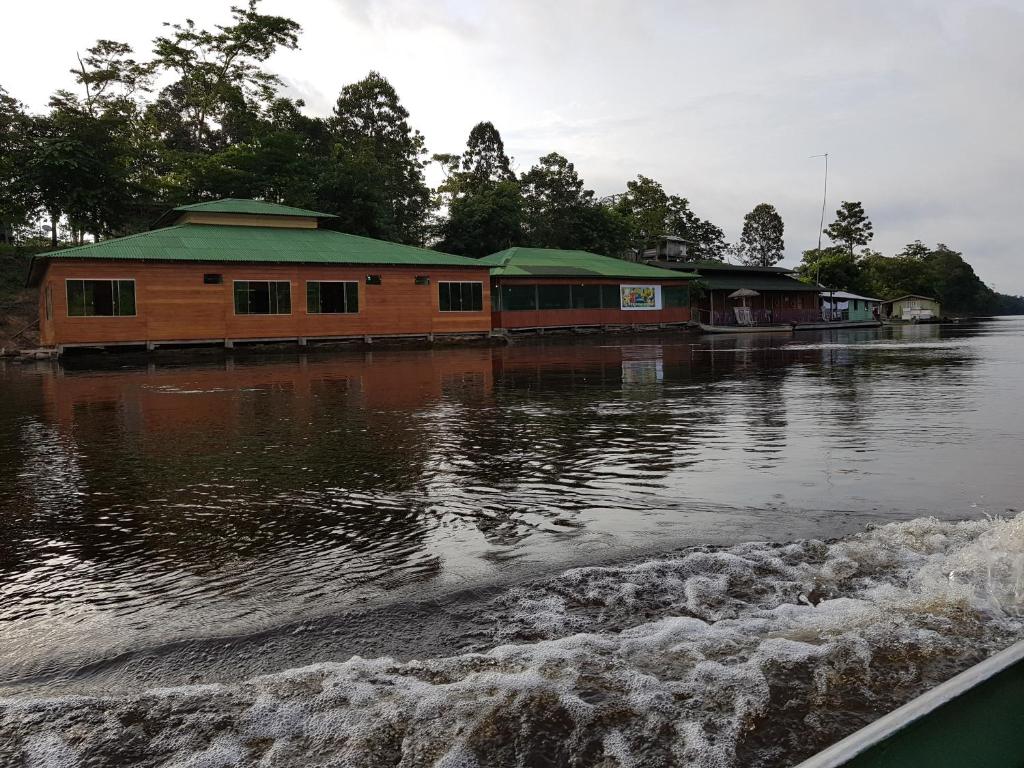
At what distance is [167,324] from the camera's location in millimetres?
26844

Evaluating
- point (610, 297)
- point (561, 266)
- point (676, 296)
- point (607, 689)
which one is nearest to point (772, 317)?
point (676, 296)

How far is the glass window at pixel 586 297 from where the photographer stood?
39.9m

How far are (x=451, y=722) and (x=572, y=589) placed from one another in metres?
1.27

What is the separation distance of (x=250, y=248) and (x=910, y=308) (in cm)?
6843

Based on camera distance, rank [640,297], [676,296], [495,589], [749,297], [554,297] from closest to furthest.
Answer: [495,589] < [554,297] < [640,297] < [676,296] < [749,297]

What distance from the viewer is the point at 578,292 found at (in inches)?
1572

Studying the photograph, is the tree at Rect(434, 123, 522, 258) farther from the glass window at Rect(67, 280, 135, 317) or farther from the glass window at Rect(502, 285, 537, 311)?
the glass window at Rect(67, 280, 135, 317)

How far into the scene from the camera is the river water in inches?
97.6

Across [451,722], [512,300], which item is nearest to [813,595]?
[451,722]

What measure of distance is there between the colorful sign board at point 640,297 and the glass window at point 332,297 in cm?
1664

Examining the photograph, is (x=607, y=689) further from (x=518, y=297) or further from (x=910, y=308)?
(x=910, y=308)

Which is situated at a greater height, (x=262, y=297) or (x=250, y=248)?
(x=250, y=248)

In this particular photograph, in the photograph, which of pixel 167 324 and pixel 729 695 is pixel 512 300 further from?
pixel 729 695

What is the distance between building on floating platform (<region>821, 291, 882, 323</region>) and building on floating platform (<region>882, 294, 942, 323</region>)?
8860mm
